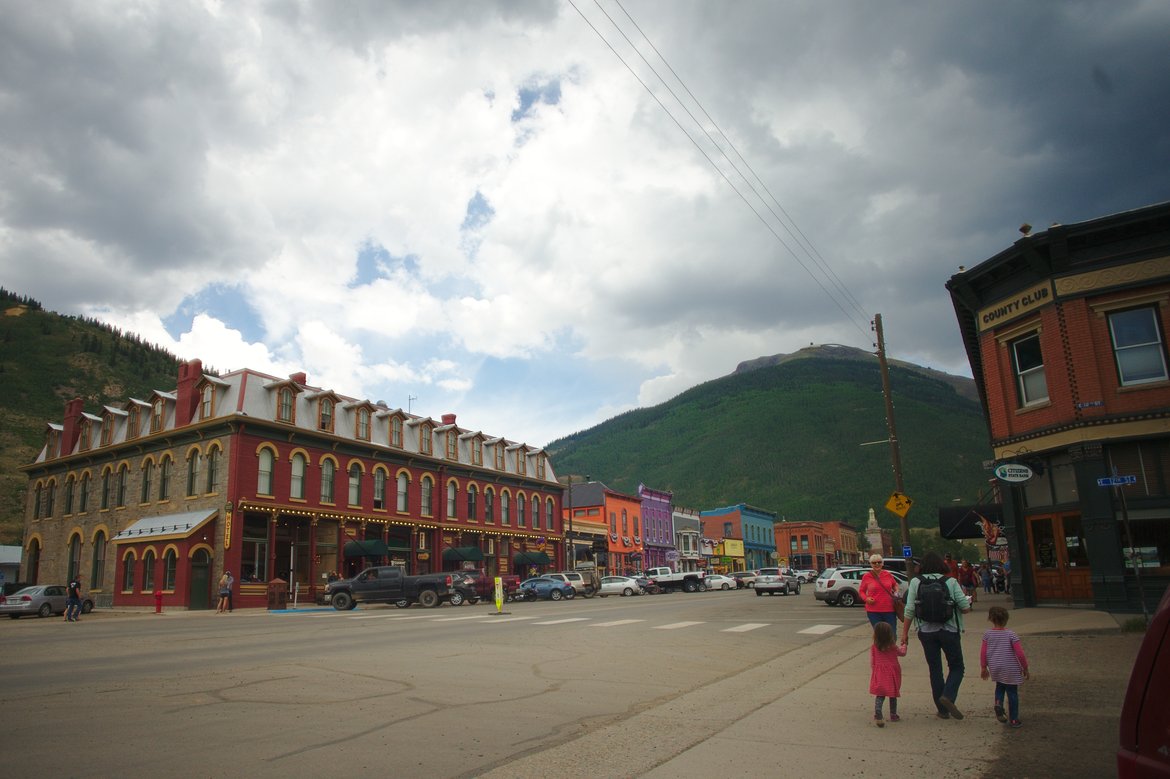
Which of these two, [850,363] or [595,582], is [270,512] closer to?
[595,582]

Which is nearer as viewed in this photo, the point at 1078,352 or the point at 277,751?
the point at 277,751

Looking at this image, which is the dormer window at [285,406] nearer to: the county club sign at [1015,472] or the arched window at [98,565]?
the arched window at [98,565]

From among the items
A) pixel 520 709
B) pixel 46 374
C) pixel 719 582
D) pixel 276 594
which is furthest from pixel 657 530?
pixel 46 374

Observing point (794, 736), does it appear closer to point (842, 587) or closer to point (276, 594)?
point (842, 587)

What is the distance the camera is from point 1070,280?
2027 cm

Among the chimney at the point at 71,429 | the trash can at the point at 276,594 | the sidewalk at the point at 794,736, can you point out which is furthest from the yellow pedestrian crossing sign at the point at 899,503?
the chimney at the point at 71,429

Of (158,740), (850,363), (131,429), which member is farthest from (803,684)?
(850,363)

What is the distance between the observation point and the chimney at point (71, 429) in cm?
4850

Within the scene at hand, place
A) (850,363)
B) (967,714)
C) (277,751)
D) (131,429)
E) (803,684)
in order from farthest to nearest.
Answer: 1. (850,363)
2. (131,429)
3. (803,684)
4. (967,714)
5. (277,751)

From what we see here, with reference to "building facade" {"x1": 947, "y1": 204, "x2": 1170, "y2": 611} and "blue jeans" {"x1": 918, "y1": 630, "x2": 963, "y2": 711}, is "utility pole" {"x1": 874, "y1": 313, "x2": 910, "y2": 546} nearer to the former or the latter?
"building facade" {"x1": 947, "y1": 204, "x2": 1170, "y2": 611}

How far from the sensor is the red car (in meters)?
2.40

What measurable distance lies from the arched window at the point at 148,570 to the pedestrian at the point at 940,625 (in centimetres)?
3867

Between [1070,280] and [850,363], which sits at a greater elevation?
[850,363]

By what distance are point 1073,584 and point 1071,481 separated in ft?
8.73
